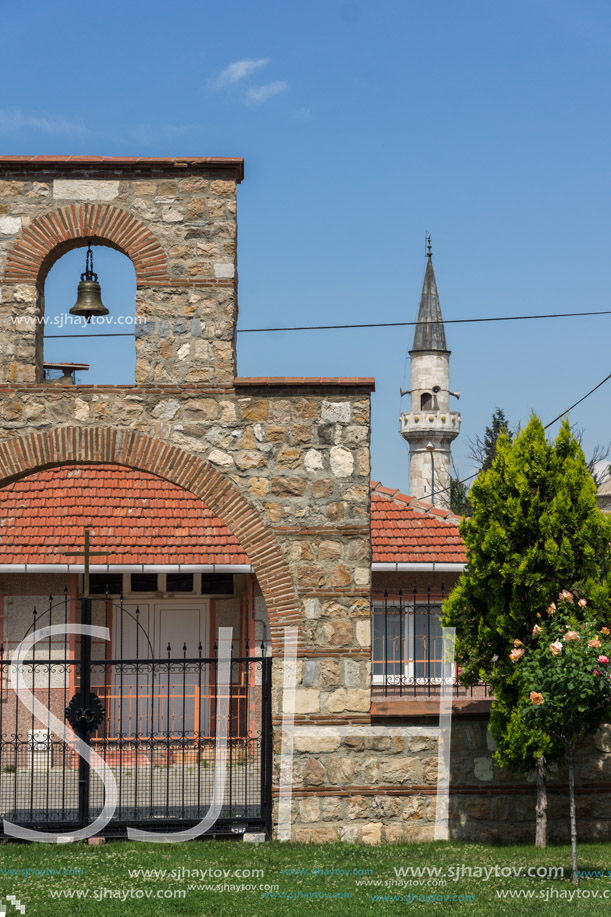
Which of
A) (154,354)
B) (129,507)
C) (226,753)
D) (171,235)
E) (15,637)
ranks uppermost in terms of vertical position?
(171,235)

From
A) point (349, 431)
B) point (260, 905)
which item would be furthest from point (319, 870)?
point (349, 431)

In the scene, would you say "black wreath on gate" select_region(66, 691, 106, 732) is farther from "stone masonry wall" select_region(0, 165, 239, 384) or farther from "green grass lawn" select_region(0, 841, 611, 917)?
"stone masonry wall" select_region(0, 165, 239, 384)

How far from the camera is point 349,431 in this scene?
399 inches

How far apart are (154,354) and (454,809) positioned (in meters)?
5.00

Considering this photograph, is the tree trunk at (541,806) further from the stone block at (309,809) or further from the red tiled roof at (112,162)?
the red tiled roof at (112,162)

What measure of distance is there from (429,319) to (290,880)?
108 feet

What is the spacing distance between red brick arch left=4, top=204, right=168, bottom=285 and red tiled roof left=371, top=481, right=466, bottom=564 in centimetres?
656

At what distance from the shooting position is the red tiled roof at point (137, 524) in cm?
1523

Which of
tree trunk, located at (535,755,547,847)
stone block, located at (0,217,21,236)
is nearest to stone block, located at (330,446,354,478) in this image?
tree trunk, located at (535,755,547,847)

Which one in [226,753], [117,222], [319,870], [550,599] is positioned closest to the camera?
[319,870]

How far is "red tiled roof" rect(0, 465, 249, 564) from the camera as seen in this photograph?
49.9ft

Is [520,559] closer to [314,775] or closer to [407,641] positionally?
[314,775]

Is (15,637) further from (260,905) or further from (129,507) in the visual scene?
(260,905)

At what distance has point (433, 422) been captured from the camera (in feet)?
130
